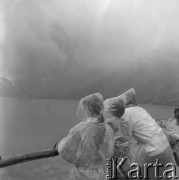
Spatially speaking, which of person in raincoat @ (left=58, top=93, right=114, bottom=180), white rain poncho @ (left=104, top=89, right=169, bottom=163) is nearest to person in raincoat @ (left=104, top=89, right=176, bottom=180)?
white rain poncho @ (left=104, top=89, right=169, bottom=163)

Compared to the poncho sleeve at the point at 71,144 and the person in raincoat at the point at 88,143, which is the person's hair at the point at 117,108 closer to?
the person in raincoat at the point at 88,143

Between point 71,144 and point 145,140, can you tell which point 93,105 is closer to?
point 71,144

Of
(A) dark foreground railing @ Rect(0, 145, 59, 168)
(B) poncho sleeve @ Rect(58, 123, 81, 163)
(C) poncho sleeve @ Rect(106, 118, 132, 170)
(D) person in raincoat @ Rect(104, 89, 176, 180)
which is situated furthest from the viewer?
(D) person in raincoat @ Rect(104, 89, 176, 180)

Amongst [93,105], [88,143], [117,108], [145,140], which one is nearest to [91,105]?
[93,105]

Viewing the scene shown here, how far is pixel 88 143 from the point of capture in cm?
284

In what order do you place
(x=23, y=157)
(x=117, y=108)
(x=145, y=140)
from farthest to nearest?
1. (x=145, y=140)
2. (x=23, y=157)
3. (x=117, y=108)

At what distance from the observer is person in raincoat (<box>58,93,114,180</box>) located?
283cm

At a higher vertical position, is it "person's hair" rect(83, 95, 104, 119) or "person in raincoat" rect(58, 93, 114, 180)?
"person's hair" rect(83, 95, 104, 119)

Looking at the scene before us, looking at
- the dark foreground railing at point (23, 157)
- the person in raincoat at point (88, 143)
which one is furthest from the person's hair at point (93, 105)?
the dark foreground railing at point (23, 157)

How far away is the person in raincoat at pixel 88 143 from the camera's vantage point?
2834 millimetres

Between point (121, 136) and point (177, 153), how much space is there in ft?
4.67

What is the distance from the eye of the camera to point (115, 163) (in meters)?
3.37

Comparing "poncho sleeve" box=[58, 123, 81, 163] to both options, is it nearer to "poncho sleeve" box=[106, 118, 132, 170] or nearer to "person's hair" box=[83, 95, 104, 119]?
"person's hair" box=[83, 95, 104, 119]

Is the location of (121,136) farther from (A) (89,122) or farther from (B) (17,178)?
(B) (17,178)
